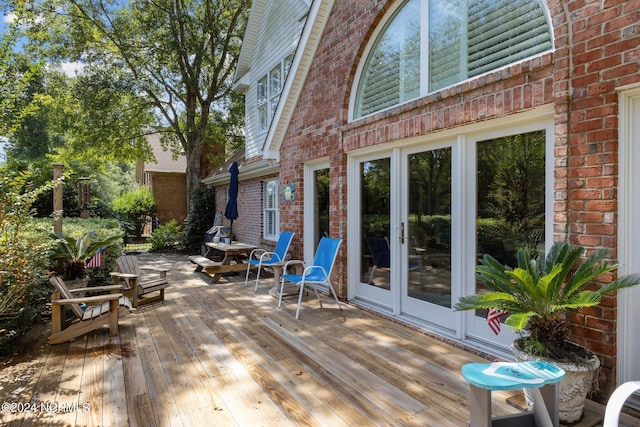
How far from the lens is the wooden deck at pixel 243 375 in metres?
2.70

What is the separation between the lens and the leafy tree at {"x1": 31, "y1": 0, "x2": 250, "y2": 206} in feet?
42.7

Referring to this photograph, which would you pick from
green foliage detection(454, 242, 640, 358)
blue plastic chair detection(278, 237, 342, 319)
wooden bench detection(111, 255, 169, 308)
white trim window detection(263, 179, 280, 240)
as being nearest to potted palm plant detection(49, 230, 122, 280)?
wooden bench detection(111, 255, 169, 308)

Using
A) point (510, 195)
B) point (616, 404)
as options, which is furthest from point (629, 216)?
point (616, 404)

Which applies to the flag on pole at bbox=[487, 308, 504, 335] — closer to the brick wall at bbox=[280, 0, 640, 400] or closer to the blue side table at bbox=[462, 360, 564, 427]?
the brick wall at bbox=[280, 0, 640, 400]

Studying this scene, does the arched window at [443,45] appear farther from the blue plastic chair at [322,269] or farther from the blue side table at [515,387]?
the blue side table at [515,387]

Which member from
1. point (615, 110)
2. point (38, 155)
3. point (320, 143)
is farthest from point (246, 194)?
point (38, 155)

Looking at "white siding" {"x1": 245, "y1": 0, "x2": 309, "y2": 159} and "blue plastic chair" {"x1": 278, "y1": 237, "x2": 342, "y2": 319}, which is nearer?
"blue plastic chair" {"x1": 278, "y1": 237, "x2": 342, "y2": 319}

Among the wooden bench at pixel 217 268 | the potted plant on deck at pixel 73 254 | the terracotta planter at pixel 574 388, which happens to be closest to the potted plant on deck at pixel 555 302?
the terracotta planter at pixel 574 388

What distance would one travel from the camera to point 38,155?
23.4 meters

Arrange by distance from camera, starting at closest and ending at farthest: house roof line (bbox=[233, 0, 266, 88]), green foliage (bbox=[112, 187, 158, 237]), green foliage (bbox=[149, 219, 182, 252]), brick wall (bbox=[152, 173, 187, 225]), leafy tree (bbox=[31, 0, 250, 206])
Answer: house roof line (bbox=[233, 0, 266, 88])
leafy tree (bbox=[31, 0, 250, 206])
green foliage (bbox=[149, 219, 182, 252])
green foliage (bbox=[112, 187, 158, 237])
brick wall (bbox=[152, 173, 187, 225])

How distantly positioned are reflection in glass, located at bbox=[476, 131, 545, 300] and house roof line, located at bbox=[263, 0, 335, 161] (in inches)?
151

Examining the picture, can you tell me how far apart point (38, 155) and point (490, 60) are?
2762 centimetres

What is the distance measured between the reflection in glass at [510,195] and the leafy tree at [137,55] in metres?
12.1

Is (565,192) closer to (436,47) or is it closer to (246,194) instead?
(436,47)
